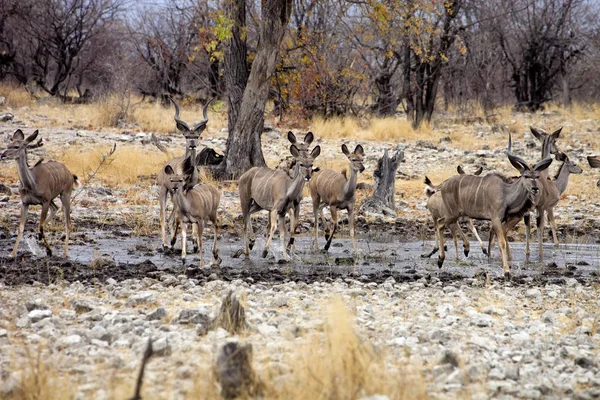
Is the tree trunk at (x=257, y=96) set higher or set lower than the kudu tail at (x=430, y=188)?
higher

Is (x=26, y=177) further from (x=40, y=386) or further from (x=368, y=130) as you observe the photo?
(x=368, y=130)

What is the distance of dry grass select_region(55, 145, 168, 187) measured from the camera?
626 inches

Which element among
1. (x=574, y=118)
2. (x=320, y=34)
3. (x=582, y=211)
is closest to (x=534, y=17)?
(x=574, y=118)

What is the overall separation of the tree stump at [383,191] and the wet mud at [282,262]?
1728 millimetres

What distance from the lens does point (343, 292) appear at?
25.8 ft

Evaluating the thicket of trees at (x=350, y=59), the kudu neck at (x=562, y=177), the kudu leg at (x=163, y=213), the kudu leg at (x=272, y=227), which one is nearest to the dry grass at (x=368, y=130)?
the thicket of trees at (x=350, y=59)

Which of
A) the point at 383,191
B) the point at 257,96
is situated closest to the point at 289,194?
the point at 383,191

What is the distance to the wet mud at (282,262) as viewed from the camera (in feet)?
29.2

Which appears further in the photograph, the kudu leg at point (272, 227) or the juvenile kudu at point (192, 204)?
the kudu leg at point (272, 227)

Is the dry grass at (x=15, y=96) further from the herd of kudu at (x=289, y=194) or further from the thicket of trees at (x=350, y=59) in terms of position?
the herd of kudu at (x=289, y=194)

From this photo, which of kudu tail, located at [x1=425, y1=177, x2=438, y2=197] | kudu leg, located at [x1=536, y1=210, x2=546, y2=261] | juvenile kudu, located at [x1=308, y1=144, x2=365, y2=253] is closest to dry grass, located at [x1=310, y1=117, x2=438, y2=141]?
juvenile kudu, located at [x1=308, y1=144, x2=365, y2=253]

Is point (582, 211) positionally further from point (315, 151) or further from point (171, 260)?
point (171, 260)

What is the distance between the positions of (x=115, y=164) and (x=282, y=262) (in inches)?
285

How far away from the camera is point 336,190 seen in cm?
1163
